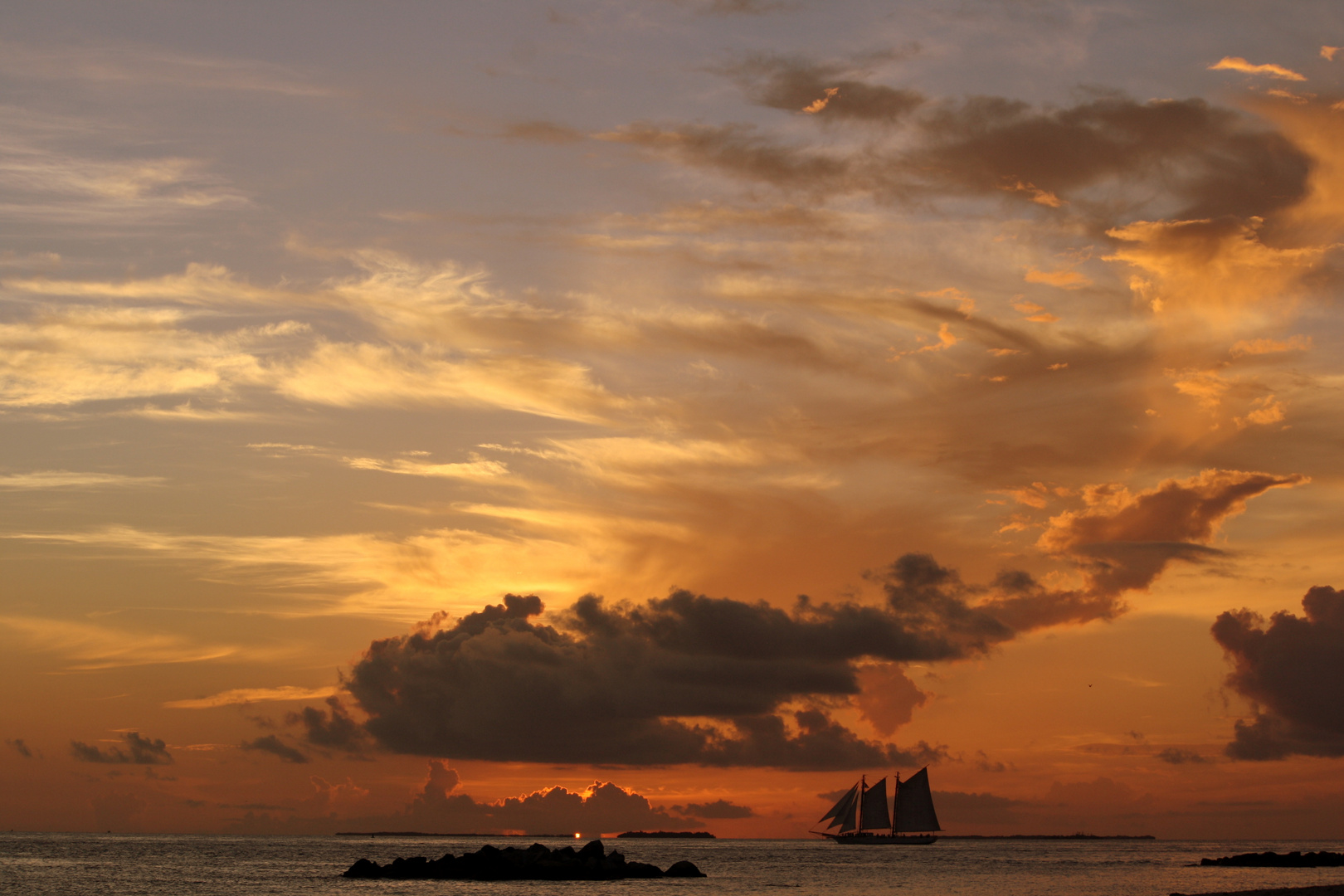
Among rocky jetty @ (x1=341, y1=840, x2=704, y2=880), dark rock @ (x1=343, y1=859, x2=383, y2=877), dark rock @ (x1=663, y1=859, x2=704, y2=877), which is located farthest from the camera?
dark rock @ (x1=663, y1=859, x2=704, y2=877)

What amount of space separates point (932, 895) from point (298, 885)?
244 ft

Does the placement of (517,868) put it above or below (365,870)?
above

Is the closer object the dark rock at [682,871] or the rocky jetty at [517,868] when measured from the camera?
the rocky jetty at [517,868]

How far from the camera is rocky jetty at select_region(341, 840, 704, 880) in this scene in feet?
470

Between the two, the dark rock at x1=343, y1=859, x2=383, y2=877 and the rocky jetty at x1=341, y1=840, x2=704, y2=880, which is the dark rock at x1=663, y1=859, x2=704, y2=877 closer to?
the rocky jetty at x1=341, y1=840, x2=704, y2=880

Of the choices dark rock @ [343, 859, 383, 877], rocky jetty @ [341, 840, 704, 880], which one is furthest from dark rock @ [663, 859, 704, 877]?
dark rock @ [343, 859, 383, 877]

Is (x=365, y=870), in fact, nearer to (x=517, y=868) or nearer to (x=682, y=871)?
(x=517, y=868)

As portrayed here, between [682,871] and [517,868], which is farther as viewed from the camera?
[682,871]

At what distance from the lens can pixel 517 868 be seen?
143m

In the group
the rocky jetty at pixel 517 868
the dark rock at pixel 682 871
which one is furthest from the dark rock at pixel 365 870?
the dark rock at pixel 682 871

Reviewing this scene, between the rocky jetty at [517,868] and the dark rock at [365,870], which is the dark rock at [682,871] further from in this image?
the dark rock at [365,870]

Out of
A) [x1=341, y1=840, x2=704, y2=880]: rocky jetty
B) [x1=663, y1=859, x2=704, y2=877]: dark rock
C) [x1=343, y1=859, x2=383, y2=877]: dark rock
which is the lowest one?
[x1=663, y1=859, x2=704, y2=877]: dark rock

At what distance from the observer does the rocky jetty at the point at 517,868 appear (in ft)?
470

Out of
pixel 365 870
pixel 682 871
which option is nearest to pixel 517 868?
pixel 365 870
